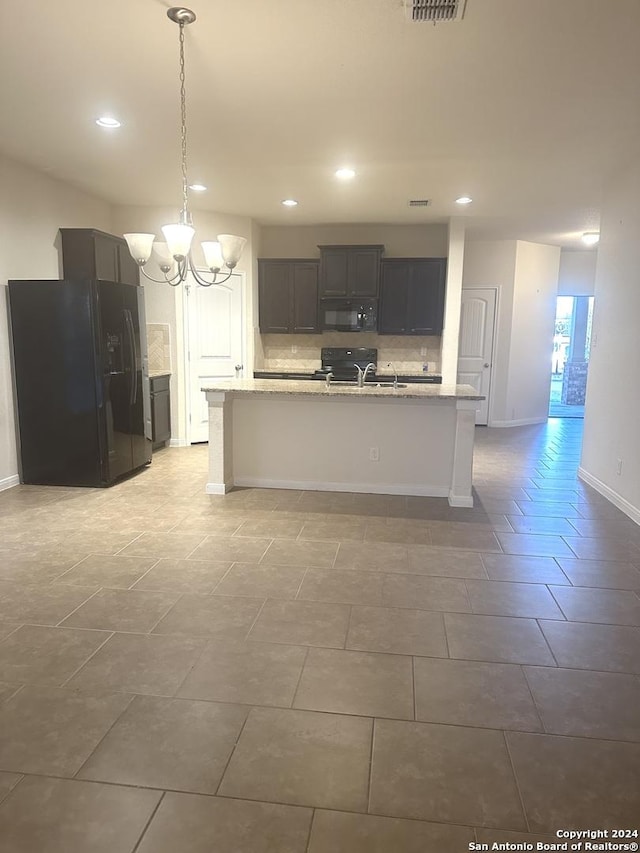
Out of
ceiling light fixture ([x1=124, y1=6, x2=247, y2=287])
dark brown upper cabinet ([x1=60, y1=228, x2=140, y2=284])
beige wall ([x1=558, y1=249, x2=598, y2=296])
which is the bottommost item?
ceiling light fixture ([x1=124, y1=6, x2=247, y2=287])

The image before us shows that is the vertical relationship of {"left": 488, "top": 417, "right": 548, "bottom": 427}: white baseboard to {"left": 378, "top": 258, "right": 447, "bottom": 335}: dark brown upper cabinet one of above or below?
below

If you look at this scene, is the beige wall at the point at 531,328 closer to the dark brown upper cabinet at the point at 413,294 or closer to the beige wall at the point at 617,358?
the dark brown upper cabinet at the point at 413,294

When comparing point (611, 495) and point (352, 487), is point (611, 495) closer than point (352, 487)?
Yes

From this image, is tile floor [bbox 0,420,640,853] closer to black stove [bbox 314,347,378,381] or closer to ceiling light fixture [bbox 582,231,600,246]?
black stove [bbox 314,347,378,381]

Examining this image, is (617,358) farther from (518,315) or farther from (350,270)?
(518,315)

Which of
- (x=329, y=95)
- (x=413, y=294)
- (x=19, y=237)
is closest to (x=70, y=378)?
(x=19, y=237)

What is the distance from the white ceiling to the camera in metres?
2.54

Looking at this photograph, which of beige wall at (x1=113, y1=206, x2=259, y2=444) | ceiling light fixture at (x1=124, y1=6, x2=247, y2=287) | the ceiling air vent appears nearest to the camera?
the ceiling air vent

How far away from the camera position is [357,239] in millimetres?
7371

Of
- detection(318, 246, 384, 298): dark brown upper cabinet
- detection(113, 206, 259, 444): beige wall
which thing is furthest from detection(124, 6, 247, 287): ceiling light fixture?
detection(318, 246, 384, 298): dark brown upper cabinet

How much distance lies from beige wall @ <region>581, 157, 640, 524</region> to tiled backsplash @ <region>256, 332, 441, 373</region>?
7.76 feet

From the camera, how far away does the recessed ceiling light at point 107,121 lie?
3686 millimetres

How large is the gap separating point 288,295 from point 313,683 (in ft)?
18.8

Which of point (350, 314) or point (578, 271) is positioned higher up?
point (578, 271)
